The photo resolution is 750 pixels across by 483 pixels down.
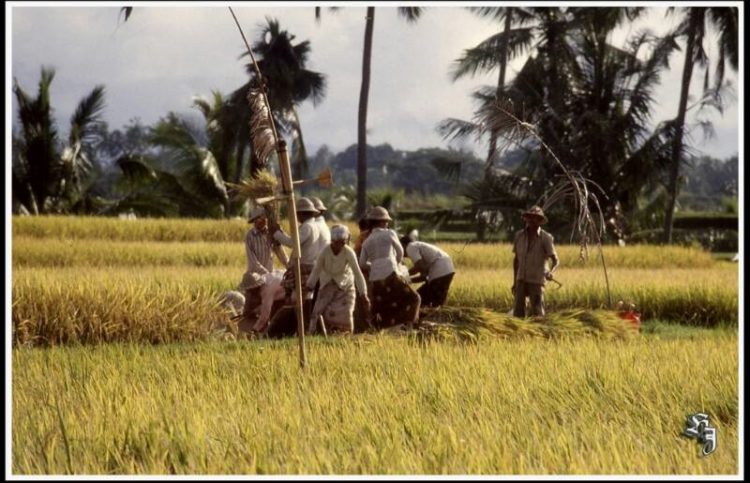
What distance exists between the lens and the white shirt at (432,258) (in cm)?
845

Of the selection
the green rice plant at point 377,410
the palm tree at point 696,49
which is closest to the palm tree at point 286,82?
the palm tree at point 696,49

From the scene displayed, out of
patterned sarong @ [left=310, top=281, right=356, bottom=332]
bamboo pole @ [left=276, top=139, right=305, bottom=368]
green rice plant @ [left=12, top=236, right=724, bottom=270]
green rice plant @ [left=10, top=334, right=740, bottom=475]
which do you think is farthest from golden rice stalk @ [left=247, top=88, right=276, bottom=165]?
green rice plant @ [left=12, top=236, right=724, bottom=270]

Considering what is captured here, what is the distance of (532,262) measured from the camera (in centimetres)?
840

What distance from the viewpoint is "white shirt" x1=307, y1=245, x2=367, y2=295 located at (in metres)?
7.27

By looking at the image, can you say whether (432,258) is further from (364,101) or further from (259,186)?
(364,101)

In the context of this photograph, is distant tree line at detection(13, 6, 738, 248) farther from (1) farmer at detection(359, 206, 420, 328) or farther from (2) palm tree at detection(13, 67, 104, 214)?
(1) farmer at detection(359, 206, 420, 328)

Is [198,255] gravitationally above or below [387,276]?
below

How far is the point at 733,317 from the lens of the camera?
1098cm

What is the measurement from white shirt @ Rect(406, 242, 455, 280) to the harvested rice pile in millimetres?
773

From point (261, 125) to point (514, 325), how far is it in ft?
9.02

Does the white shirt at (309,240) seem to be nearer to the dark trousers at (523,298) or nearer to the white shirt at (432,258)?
the white shirt at (432,258)

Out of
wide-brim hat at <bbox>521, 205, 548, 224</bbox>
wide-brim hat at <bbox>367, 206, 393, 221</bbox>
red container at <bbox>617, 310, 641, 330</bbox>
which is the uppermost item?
wide-brim hat at <bbox>521, 205, 548, 224</bbox>

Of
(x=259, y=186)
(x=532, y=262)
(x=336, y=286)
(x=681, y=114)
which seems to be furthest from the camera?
(x=681, y=114)

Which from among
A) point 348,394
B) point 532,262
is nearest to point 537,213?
point 532,262
